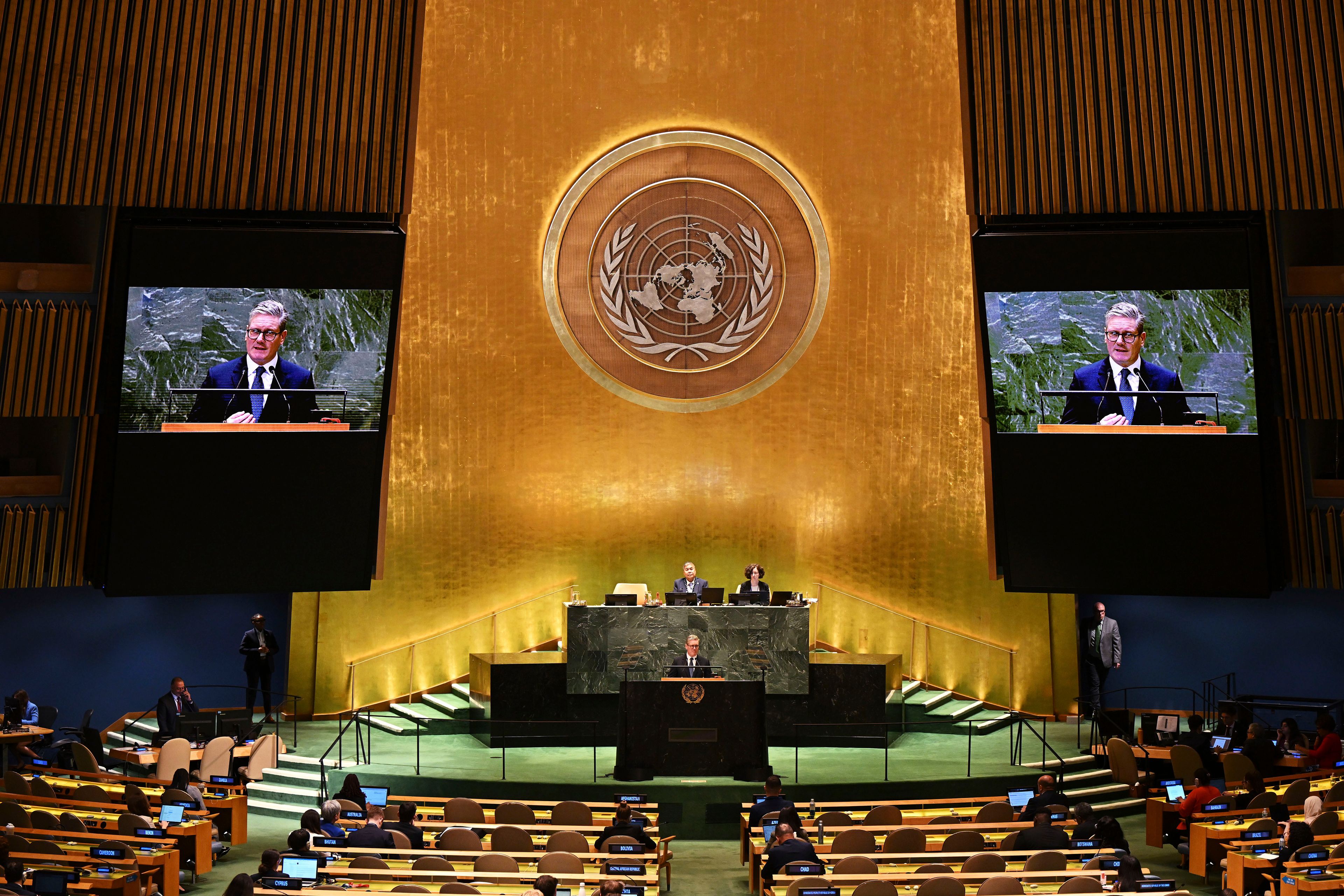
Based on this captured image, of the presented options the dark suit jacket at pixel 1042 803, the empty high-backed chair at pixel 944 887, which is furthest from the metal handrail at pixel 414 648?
the empty high-backed chair at pixel 944 887

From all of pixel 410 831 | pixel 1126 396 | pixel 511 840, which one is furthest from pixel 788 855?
pixel 1126 396

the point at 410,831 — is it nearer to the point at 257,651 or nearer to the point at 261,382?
the point at 261,382

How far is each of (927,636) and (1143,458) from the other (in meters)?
4.22

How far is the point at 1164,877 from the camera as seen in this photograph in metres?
11.0

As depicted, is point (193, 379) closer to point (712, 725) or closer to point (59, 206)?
point (59, 206)

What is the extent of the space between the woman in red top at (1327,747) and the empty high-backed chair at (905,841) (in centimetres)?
486

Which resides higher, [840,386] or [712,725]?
[840,386]

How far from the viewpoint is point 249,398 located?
13.4 m

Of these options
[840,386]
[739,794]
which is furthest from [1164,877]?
[840,386]

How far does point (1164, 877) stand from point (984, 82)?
7796mm

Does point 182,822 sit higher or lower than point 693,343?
lower

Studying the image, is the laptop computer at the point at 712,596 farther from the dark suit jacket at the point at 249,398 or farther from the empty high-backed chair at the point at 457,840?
the empty high-backed chair at the point at 457,840

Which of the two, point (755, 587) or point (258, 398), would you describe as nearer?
point (258, 398)

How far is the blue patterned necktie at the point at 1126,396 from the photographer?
13164 mm
